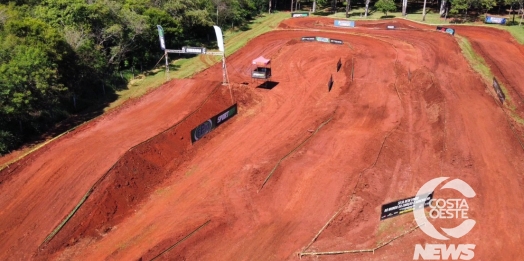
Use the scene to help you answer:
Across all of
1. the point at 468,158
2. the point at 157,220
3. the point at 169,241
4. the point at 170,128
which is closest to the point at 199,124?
the point at 170,128

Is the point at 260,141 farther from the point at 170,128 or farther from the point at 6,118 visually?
the point at 6,118

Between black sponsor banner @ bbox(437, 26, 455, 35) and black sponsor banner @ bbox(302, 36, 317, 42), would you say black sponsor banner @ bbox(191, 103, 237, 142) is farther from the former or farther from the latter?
black sponsor banner @ bbox(437, 26, 455, 35)

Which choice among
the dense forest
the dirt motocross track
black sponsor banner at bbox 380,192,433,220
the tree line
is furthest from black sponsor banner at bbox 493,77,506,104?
the tree line

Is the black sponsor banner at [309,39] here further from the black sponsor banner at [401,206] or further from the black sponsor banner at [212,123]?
the black sponsor banner at [401,206]

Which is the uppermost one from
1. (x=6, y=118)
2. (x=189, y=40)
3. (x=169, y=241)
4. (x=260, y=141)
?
(x=189, y=40)

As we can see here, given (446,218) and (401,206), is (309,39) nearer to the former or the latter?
(401,206)

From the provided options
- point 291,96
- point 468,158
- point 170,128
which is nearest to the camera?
point 468,158
